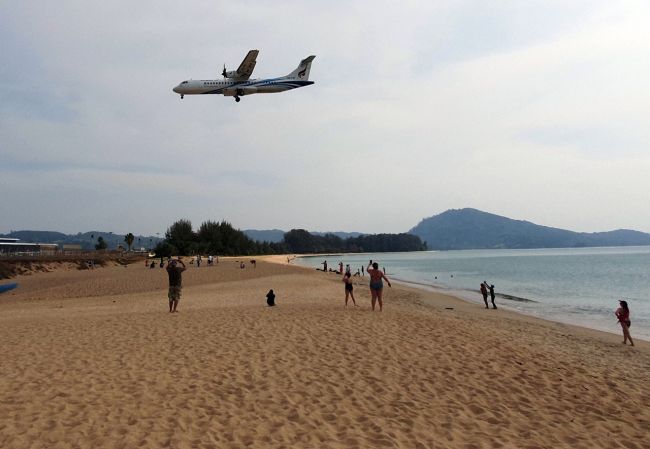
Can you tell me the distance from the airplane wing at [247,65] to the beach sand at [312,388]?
22.2 m

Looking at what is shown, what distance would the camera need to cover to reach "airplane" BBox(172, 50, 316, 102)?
104ft

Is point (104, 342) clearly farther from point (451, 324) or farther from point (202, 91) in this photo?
point (202, 91)

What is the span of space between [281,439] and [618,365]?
30.5 ft

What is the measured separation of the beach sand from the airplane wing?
22.2 meters

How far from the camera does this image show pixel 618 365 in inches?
419

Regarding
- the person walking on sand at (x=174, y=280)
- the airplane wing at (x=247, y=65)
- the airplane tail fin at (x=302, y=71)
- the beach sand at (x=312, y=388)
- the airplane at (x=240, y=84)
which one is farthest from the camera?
the airplane tail fin at (x=302, y=71)

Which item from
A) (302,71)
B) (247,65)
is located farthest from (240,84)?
(302,71)

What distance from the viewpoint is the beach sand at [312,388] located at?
574 centimetres

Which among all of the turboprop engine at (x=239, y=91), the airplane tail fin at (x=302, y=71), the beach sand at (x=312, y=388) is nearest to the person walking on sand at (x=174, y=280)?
the beach sand at (x=312, y=388)

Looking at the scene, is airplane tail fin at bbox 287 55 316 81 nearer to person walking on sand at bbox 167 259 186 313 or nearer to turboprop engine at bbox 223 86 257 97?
turboprop engine at bbox 223 86 257 97

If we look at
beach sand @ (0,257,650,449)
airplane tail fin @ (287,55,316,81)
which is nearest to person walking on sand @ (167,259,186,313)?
beach sand @ (0,257,650,449)

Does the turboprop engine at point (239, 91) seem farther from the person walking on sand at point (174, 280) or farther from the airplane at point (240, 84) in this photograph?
the person walking on sand at point (174, 280)

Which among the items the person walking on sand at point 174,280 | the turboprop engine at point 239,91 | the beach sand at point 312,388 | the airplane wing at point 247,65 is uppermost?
the airplane wing at point 247,65

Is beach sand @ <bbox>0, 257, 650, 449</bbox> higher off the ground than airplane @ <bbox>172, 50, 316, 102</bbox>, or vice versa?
airplane @ <bbox>172, 50, 316, 102</bbox>
